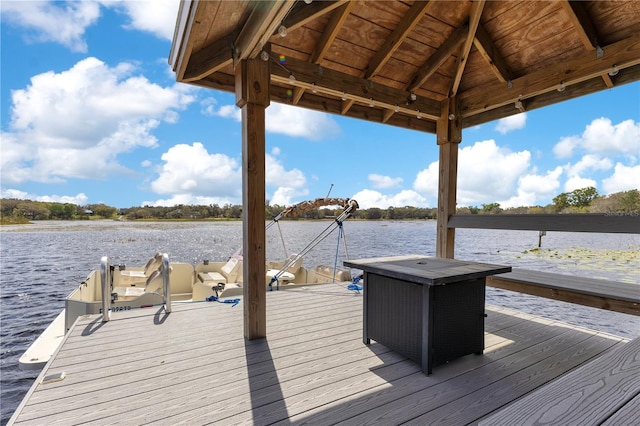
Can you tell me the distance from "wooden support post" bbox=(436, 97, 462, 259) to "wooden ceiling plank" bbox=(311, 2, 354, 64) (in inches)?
77.1

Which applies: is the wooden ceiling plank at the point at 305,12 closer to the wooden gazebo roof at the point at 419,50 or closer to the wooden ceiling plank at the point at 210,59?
the wooden gazebo roof at the point at 419,50

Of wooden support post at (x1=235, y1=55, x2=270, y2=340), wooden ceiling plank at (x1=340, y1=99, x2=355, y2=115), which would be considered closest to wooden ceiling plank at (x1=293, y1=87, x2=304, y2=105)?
wooden ceiling plank at (x1=340, y1=99, x2=355, y2=115)

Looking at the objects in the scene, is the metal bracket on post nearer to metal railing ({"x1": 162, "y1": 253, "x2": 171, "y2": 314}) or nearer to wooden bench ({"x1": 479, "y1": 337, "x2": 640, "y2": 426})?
metal railing ({"x1": 162, "y1": 253, "x2": 171, "y2": 314})

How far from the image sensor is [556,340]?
9.09 ft

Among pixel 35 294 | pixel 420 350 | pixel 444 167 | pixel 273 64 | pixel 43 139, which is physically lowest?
pixel 35 294

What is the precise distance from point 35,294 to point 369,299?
40.5ft

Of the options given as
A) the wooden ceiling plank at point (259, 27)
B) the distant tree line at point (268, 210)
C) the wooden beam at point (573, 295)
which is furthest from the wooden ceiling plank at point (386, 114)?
the wooden beam at point (573, 295)

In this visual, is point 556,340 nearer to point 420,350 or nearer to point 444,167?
point 420,350

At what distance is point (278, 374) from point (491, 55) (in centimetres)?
382

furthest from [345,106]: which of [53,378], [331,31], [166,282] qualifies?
[53,378]

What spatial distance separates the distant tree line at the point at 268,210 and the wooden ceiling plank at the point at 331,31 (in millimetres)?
2755

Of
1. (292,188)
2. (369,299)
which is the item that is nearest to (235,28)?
(369,299)

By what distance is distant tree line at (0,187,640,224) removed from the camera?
5842mm

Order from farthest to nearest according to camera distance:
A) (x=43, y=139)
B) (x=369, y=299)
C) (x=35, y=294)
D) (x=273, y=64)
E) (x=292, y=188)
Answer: (x=292, y=188) → (x=43, y=139) → (x=35, y=294) → (x=273, y=64) → (x=369, y=299)
